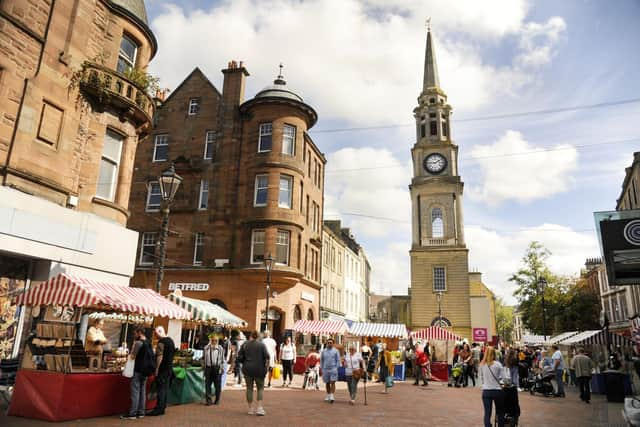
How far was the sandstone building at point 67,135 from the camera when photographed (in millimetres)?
12789

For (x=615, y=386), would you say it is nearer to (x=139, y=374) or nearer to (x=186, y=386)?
(x=186, y=386)

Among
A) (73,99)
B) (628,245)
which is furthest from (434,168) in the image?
(73,99)

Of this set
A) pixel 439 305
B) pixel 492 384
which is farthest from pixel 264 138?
pixel 439 305

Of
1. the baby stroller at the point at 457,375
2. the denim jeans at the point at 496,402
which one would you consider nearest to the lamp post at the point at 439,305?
the baby stroller at the point at 457,375

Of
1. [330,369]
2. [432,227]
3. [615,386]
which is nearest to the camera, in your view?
[330,369]

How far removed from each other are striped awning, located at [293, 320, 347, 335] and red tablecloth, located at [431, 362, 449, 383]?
5.61 metres

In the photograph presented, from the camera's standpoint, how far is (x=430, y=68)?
5919 centimetres

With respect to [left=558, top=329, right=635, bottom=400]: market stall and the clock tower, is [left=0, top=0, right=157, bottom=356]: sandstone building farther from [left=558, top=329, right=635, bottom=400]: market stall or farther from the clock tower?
the clock tower

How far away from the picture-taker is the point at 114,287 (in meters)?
11.2

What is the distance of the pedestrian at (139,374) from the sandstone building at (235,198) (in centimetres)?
1665

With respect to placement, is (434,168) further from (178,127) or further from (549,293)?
(178,127)

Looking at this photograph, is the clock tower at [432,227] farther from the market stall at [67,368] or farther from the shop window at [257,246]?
the market stall at [67,368]

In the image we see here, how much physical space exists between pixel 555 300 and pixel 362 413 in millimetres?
40442

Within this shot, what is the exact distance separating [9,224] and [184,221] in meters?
17.4
